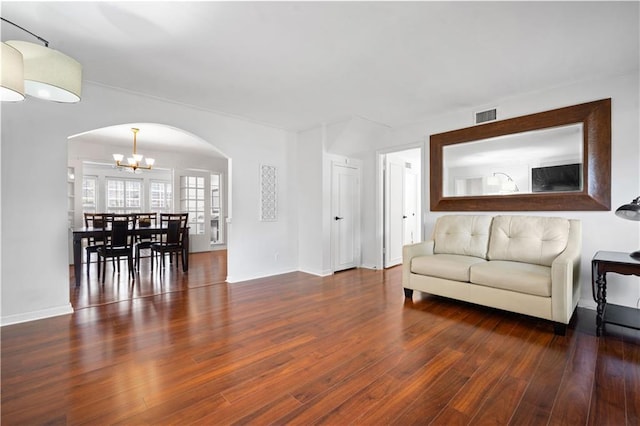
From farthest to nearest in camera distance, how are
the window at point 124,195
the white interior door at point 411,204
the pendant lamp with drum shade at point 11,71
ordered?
the window at point 124,195, the white interior door at point 411,204, the pendant lamp with drum shade at point 11,71

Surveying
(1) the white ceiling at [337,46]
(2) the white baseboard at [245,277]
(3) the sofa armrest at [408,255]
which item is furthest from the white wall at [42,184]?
(3) the sofa armrest at [408,255]

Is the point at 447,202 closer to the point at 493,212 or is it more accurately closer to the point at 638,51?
the point at 493,212

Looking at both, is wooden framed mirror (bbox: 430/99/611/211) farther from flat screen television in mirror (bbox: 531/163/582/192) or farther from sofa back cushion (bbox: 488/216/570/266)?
sofa back cushion (bbox: 488/216/570/266)

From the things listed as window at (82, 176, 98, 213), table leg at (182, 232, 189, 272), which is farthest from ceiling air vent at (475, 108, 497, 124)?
window at (82, 176, 98, 213)

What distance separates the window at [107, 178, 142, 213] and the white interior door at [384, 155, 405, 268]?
592 centimetres

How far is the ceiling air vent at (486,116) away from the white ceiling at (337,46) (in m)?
0.17

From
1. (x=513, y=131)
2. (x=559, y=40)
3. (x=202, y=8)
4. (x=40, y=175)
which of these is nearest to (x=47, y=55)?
(x=202, y=8)

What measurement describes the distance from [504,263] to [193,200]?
274 inches

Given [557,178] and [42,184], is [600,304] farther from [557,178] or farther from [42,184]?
[42,184]

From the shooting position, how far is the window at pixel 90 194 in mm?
6246

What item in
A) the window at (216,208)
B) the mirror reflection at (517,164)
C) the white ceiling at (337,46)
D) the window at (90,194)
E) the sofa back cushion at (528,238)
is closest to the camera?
the white ceiling at (337,46)

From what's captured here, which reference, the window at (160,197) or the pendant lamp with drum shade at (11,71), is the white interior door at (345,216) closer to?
the pendant lamp with drum shade at (11,71)

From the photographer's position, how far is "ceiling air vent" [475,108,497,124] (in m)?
3.63

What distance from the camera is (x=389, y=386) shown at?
1725 millimetres
